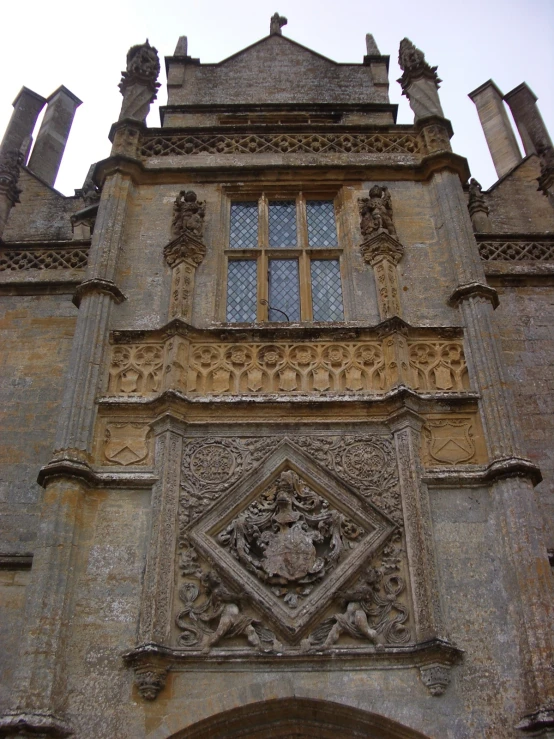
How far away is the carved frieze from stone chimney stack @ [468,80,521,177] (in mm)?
7370

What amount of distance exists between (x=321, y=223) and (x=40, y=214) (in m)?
5.73

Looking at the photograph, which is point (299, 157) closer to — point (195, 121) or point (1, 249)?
point (195, 121)

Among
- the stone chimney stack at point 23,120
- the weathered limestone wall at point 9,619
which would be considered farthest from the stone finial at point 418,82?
the weathered limestone wall at point 9,619

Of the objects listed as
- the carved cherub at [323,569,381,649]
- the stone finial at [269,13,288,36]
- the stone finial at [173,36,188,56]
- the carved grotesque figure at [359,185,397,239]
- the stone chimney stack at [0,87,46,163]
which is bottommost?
the carved cherub at [323,569,381,649]

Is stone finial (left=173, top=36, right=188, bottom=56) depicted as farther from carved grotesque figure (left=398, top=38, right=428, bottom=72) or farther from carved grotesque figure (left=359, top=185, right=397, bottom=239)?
carved grotesque figure (left=359, top=185, right=397, bottom=239)

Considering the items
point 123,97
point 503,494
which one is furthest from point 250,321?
point 123,97

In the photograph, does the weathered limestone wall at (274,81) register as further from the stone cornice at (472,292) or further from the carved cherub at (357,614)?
the carved cherub at (357,614)

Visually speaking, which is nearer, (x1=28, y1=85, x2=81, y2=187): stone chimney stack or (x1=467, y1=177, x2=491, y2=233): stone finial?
(x1=467, y1=177, x2=491, y2=233): stone finial

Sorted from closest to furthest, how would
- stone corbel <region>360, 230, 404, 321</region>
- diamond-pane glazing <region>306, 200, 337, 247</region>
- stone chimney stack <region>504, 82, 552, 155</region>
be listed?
stone corbel <region>360, 230, 404, 321</region> → diamond-pane glazing <region>306, 200, 337, 247</region> → stone chimney stack <region>504, 82, 552, 155</region>

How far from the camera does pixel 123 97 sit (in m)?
11.8

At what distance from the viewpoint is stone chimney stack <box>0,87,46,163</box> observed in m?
13.6

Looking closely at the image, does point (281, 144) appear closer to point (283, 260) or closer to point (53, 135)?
point (283, 260)

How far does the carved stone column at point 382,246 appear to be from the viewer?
9.07 meters

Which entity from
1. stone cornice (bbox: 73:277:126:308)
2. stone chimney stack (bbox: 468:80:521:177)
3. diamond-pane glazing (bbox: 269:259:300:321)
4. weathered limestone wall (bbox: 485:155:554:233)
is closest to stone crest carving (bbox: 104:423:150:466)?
stone cornice (bbox: 73:277:126:308)
